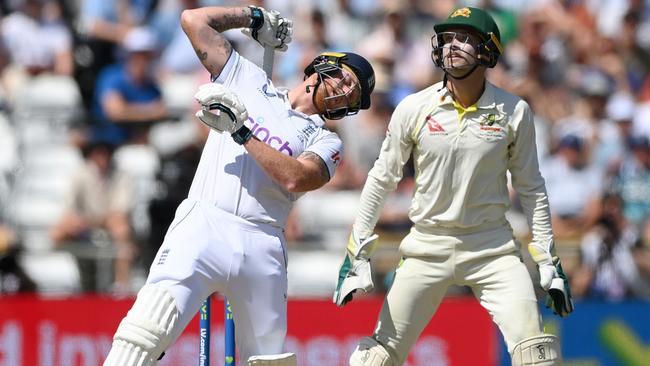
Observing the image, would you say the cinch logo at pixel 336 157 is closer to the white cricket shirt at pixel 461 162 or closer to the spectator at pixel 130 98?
the white cricket shirt at pixel 461 162

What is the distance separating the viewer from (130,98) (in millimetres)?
10844

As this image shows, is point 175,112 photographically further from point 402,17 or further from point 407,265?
point 407,265

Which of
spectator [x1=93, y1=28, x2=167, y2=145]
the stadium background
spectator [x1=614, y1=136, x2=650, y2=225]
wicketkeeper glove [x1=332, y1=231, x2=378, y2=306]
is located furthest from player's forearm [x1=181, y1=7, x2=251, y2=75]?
spectator [x1=614, y1=136, x2=650, y2=225]

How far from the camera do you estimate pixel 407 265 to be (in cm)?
626

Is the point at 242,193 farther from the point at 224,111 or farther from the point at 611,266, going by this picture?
the point at 611,266

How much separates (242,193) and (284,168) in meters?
0.27

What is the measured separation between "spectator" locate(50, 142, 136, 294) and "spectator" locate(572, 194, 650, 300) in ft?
12.3

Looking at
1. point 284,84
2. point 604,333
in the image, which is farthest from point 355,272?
point 284,84

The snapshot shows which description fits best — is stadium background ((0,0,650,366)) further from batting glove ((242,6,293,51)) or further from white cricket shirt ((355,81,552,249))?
batting glove ((242,6,293,51))

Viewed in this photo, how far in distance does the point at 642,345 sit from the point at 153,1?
558cm

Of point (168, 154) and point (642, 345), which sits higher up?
point (168, 154)

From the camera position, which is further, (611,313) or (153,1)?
(153,1)

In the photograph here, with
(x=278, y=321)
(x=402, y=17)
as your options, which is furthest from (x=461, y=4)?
(x=278, y=321)

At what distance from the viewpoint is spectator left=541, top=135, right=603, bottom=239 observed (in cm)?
1029
